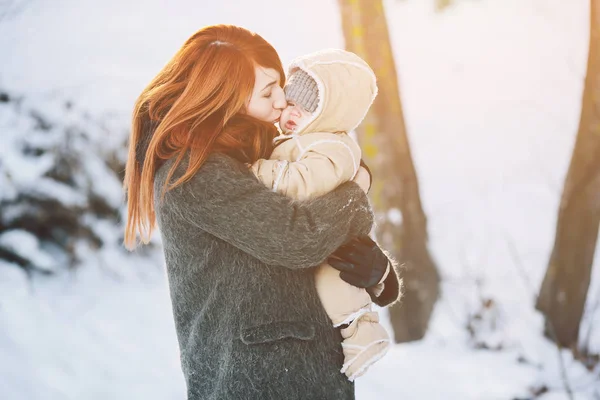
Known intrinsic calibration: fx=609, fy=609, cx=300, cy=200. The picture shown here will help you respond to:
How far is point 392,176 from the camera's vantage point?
13.3 ft

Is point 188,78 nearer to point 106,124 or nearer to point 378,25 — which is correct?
point 378,25

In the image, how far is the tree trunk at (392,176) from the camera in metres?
3.91

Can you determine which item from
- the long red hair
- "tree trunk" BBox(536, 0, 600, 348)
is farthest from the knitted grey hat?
"tree trunk" BBox(536, 0, 600, 348)

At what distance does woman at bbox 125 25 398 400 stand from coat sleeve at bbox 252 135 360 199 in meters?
0.04

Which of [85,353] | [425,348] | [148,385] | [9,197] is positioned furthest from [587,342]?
[9,197]

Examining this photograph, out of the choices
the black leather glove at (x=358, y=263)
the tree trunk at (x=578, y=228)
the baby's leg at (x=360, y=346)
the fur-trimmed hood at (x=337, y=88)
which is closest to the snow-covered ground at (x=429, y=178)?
the tree trunk at (x=578, y=228)

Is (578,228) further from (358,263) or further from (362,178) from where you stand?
(358,263)

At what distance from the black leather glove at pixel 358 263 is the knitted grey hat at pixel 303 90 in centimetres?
39

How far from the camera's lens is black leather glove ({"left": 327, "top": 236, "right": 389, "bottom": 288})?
4.91ft

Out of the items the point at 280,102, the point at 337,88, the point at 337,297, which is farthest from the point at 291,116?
the point at 337,297

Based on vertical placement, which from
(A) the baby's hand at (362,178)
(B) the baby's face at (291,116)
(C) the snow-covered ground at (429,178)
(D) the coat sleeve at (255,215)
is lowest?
(C) the snow-covered ground at (429,178)

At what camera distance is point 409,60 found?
7047mm

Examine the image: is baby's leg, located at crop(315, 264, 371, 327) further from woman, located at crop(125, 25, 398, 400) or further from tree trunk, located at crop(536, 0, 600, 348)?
tree trunk, located at crop(536, 0, 600, 348)

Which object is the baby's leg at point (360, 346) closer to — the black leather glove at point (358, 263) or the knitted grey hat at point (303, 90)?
the black leather glove at point (358, 263)
